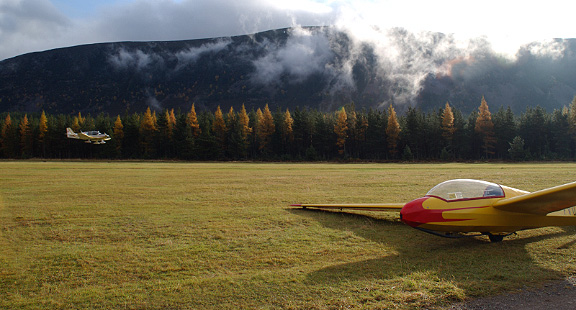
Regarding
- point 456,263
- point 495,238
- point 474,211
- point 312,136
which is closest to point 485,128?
point 312,136

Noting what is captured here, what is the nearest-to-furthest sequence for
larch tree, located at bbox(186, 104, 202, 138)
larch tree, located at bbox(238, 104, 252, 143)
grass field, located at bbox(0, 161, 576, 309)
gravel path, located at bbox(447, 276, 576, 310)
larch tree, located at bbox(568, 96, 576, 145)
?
gravel path, located at bbox(447, 276, 576, 310) → grass field, located at bbox(0, 161, 576, 309) → larch tree, located at bbox(568, 96, 576, 145) → larch tree, located at bbox(238, 104, 252, 143) → larch tree, located at bbox(186, 104, 202, 138)

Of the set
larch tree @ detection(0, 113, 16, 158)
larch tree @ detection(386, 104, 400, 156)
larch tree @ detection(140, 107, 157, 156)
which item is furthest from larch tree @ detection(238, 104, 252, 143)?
larch tree @ detection(0, 113, 16, 158)

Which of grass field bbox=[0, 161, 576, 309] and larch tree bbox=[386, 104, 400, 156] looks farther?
larch tree bbox=[386, 104, 400, 156]

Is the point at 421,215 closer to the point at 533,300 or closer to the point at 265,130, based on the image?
the point at 533,300

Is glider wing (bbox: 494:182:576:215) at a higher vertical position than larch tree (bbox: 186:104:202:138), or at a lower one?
lower

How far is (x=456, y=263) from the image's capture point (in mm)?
8547

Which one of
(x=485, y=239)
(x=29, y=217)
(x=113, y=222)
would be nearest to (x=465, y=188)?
(x=485, y=239)

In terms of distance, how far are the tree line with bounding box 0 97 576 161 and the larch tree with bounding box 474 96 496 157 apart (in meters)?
0.20

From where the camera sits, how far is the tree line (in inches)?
3189

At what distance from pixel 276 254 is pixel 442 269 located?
13.9 feet

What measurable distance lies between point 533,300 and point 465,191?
372 cm

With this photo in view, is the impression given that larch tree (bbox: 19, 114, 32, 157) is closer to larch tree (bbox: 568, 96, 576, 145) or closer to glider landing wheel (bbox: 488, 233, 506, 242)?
glider landing wheel (bbox: 488, 233, 506, 242)

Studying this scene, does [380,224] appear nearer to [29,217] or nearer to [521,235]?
[521,235]

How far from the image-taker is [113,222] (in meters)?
13.4
